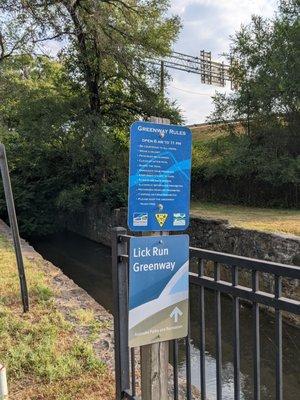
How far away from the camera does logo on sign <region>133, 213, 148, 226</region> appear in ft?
7.65

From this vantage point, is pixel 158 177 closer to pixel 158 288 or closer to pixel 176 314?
pixel 158 288

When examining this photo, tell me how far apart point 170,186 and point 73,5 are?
44.8ft

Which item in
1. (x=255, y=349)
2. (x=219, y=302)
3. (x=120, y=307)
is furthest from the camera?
(x=120, y=307)

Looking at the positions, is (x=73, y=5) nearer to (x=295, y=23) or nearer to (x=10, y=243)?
(x=295, y=23)

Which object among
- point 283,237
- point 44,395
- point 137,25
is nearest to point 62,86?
point 137,25

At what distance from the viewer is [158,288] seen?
93.8 inches

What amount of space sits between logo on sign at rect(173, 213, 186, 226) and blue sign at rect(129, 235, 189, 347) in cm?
9

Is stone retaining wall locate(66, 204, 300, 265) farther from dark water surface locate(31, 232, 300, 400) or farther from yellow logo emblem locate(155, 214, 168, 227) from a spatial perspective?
yellow logo emblem locate(155, 214, 168, 227)

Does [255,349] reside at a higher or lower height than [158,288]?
lower

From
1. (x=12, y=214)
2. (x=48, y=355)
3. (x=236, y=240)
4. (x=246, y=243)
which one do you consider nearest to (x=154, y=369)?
(x=48, y=355)

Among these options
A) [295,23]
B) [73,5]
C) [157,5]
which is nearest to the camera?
[295,23]

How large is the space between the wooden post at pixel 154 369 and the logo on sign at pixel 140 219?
1.74 feet

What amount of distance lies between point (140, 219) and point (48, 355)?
1.94m

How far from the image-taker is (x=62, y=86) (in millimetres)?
16453
